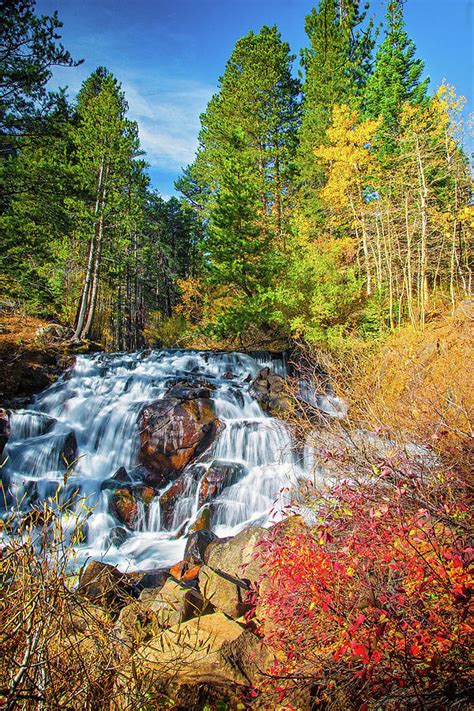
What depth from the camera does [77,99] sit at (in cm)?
2562

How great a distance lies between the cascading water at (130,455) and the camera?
7367 mm

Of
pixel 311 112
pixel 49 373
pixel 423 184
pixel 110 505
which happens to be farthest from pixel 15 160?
pixel 311 112

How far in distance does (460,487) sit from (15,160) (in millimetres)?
14619

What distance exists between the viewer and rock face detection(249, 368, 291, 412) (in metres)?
10.5

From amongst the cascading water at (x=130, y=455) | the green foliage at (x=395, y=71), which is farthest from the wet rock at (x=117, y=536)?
the green foliage at (x=395, y=71)

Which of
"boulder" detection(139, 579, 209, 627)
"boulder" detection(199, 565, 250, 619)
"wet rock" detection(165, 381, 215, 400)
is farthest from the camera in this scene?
"wet rock" detection(165, 381, 215, 400)

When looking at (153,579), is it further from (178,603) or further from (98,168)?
(98,168)

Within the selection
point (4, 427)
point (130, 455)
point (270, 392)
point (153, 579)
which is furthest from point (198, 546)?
point (4, 427)

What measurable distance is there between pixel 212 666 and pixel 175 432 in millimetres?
6226

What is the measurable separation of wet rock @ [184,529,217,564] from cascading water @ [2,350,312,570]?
80 cm

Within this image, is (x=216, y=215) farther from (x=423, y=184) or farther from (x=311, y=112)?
(x=311, y=112)

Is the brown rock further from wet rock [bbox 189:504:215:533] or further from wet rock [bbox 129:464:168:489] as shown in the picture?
wet rock [bbox 129:464:168:489]

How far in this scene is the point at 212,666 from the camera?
9.78 ft

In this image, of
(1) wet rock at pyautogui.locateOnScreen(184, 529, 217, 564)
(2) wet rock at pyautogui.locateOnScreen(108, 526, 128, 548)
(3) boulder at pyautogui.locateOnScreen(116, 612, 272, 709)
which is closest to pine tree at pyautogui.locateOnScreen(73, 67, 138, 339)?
(2) wet rock at pyautogui.locateOnScreen(108, 526, 128, 548)
